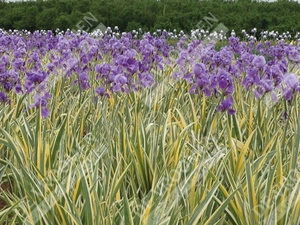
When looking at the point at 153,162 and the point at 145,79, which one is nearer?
the point at 153,162

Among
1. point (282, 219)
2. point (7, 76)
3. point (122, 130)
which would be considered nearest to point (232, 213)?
point (282, 219)

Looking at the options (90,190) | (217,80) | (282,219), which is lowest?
(282,219)

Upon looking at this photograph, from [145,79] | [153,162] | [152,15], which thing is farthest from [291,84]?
[152,15]

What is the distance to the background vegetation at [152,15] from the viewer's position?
1296cm

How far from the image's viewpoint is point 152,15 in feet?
43.1

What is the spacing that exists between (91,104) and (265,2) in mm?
13138

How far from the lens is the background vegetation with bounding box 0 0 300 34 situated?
510 inches

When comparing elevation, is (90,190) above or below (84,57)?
below

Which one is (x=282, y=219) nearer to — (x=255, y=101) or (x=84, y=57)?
(x=255, y=101)

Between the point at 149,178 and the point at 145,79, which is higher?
the point at 145,79

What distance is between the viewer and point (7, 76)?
305cm

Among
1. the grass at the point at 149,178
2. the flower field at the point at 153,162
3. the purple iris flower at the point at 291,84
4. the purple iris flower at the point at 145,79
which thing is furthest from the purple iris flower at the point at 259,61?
the purple iris flower at the point at 145,79

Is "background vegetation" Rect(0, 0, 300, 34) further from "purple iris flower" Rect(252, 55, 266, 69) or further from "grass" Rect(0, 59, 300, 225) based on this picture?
"grass" Rect(0, 59, 300, 225)

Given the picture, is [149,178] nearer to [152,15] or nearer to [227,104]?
[227,104]
